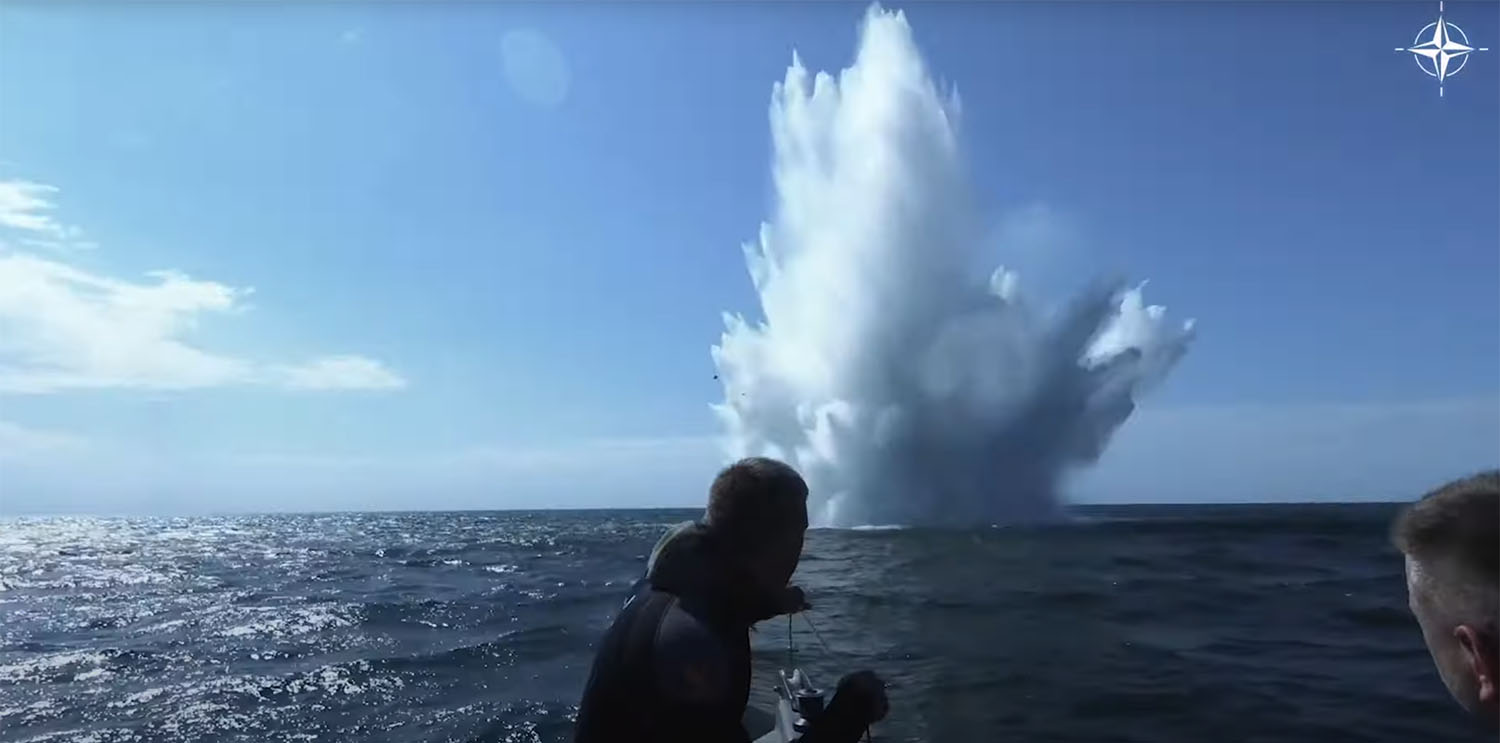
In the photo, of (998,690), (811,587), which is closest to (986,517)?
(811,587)

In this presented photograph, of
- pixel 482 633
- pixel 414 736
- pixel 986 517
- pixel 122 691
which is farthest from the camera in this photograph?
pixel 986 517

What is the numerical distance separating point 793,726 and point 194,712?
10176 mm

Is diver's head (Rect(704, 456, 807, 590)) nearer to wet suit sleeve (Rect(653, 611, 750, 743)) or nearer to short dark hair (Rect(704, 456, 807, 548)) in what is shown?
short dark hair (Rect(704, 456, 807, 548))

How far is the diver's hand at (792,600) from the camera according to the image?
3018 mm

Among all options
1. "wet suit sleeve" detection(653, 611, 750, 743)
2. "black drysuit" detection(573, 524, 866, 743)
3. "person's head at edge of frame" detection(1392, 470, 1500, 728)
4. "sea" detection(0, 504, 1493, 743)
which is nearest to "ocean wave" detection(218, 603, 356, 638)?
"sea" detection(0, 504, 1493, 743)

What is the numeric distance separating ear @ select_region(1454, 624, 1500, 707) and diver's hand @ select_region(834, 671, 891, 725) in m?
1.76

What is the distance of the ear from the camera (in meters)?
1.64

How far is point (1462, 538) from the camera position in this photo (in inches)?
66.2

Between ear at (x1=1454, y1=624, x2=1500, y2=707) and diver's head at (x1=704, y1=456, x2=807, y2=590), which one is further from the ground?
diver's head at (x1=704, y1=456, x2=807, y2=590)

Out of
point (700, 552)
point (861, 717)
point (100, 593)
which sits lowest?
point (100, 593)

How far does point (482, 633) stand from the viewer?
17.8 metres

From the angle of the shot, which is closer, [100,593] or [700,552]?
[700,552]

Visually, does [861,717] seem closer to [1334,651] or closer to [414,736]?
[414,736]

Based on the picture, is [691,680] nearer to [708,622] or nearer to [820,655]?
[708,622]
